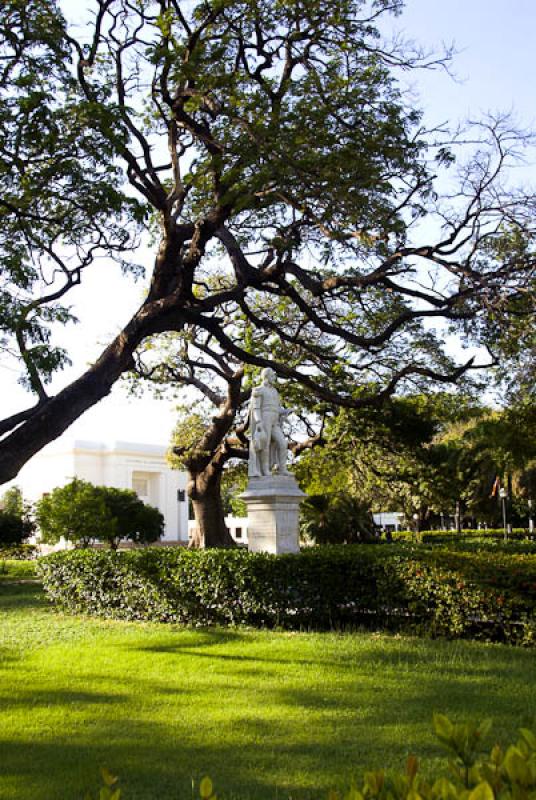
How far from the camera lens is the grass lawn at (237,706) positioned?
15.9 feet

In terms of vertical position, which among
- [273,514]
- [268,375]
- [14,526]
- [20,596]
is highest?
[268,375]

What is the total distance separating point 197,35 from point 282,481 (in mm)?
6782

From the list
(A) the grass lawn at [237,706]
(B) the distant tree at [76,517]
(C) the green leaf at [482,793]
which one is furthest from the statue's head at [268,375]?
(C) the green leaf at [482,793]

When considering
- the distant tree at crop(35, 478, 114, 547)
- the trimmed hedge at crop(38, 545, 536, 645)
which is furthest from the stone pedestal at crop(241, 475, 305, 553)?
the distant tree at crop(35, 478, 114, 547)

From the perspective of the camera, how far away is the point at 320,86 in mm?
10898

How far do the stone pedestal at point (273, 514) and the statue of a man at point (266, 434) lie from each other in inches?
15.0

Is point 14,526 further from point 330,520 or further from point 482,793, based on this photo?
point 482,793

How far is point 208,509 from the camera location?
20.1 metres

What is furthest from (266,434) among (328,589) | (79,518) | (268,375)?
(79,518)

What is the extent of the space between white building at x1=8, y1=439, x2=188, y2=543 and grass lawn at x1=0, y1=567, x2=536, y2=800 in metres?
45.7

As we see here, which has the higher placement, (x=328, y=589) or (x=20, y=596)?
(x=328, y=589)

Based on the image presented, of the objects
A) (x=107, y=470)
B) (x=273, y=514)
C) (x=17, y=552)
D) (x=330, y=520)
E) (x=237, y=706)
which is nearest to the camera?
(x=237, y=706)

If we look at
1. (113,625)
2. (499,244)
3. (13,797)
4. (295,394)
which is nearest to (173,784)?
(13,797)

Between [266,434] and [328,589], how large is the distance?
3608 millimetres
